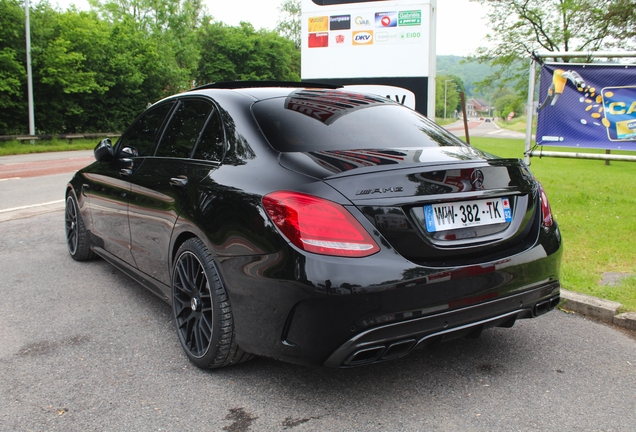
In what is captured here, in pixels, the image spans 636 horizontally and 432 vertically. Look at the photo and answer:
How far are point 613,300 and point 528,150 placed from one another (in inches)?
164

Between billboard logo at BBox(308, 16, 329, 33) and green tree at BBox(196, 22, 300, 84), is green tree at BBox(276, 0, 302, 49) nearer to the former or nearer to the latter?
green tree at BBox(196, 22, 300, 84)

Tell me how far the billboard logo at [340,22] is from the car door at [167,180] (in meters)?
5.68

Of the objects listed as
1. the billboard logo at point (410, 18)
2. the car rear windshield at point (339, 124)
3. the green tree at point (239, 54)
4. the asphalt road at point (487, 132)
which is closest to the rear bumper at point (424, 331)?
the car rear windshield at point (339, 124)

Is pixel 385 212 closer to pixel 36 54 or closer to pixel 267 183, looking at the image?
pixel 267 183

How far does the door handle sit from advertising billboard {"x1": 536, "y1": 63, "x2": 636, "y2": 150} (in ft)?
18.7

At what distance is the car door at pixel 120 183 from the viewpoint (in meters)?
4.19

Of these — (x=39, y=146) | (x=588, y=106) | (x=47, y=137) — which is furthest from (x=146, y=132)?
(x=47, y=137)

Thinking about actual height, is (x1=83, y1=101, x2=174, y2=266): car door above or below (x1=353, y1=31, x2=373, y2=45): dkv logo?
below

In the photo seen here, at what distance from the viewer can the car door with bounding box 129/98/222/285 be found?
3404 millimetres

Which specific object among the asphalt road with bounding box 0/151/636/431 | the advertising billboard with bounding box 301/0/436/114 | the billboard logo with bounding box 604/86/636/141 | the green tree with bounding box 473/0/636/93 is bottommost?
the asphalt road with bounding box 0/151/636/431

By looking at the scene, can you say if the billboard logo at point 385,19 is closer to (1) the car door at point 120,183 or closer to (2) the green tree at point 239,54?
(1) the car door at point 120,183

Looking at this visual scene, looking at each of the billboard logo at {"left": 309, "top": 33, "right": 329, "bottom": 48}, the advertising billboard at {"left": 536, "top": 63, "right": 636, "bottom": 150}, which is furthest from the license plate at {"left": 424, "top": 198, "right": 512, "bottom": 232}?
the billboard logo at {"left": 309, "top": 33, "right": 329, "bottom": 48}

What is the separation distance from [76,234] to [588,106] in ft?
20.4

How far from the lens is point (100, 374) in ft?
10.3
